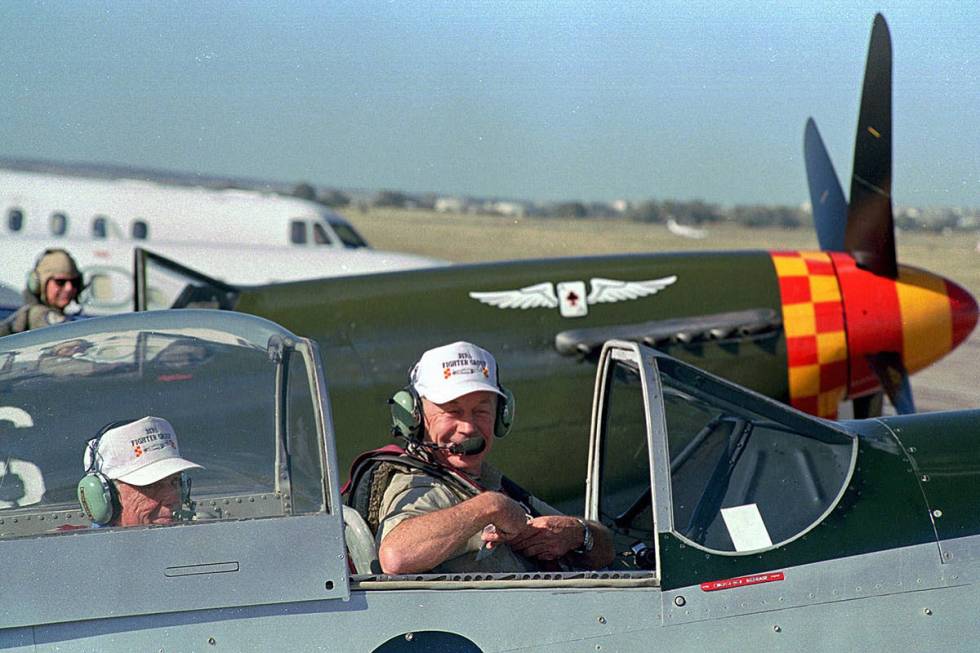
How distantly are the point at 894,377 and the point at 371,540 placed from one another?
3.92 metres

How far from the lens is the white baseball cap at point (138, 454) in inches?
97.8

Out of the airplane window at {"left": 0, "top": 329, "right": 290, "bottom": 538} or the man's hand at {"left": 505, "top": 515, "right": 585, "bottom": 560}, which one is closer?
the airplane window at {"left": 0, "top": 329, "right": 290, "bottom": 538}

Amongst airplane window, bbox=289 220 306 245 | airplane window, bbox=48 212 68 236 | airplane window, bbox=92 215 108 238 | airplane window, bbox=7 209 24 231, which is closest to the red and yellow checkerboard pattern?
airplane window, bbox=289 220 306 245

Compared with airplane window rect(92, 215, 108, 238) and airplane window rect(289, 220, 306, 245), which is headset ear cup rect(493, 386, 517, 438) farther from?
airplane window rect(92, 215, 108, 238)

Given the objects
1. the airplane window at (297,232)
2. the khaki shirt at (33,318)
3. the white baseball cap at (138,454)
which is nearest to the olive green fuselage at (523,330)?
the khaki shirt at (33,318)

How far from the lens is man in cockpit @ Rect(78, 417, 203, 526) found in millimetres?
2410

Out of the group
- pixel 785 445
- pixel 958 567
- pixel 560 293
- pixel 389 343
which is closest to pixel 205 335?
pixel 785 445

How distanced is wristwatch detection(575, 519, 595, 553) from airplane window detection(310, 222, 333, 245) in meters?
11.5

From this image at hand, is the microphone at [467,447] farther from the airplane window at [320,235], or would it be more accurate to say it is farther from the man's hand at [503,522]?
the airplane window at [320,235]

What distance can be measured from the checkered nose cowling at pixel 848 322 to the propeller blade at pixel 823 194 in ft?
3.65

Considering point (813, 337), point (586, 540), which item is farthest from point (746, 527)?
point (813, 337)

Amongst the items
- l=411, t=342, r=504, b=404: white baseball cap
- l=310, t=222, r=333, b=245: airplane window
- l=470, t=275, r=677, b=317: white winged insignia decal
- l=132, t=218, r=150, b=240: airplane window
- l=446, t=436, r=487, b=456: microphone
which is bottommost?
l=446, t=436, r=487, b=456: microphone

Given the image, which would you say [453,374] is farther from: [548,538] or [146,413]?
[146,413]

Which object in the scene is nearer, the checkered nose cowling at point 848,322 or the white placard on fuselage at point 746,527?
the white placard on fuselage at point 746,527
